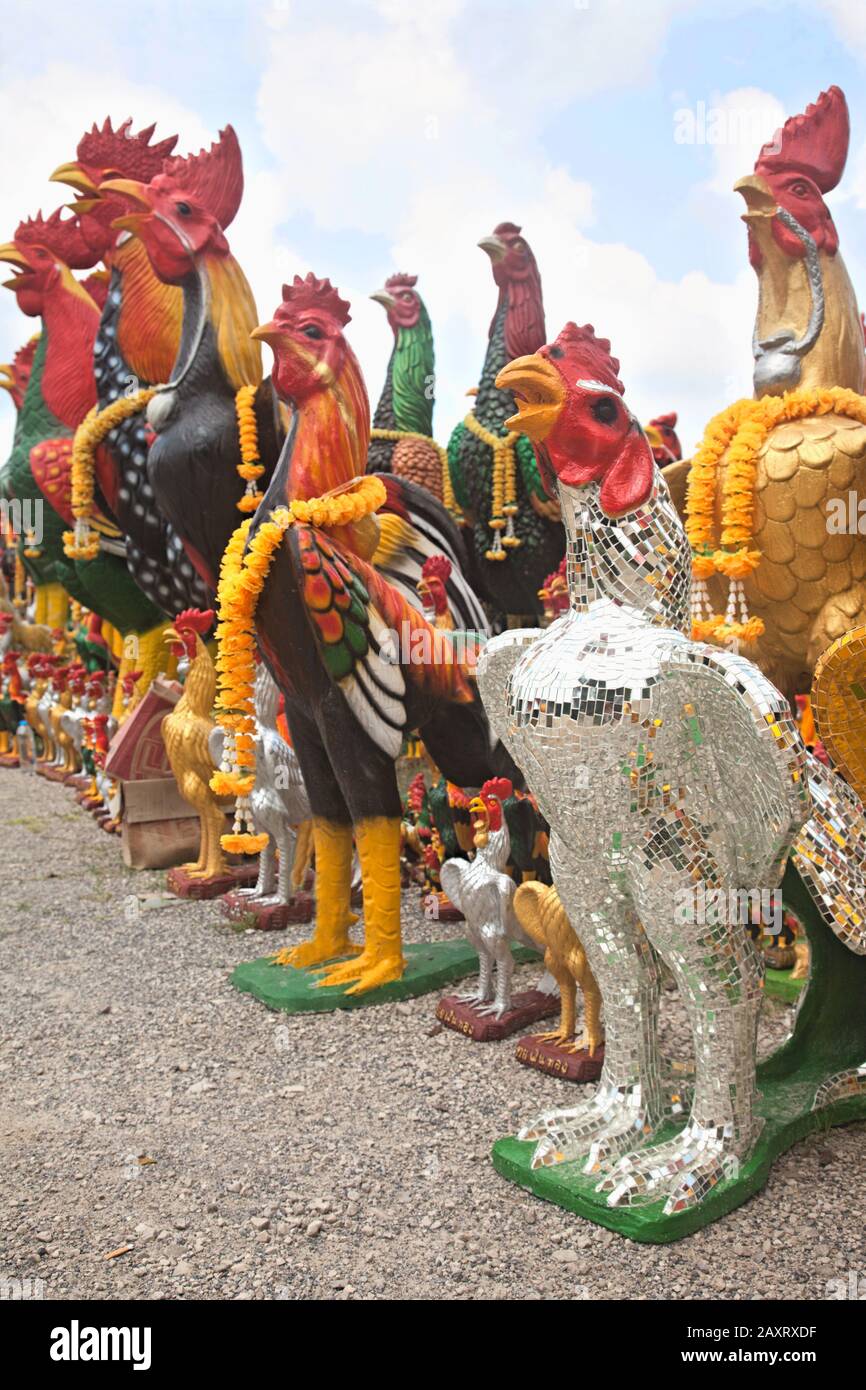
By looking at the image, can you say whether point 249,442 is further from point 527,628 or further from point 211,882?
point 211,882

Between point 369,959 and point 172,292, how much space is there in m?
3.79

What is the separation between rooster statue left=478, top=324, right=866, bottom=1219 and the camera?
7.08ft

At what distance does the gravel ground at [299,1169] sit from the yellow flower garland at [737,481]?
4.31ft

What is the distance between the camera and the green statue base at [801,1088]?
230 cm

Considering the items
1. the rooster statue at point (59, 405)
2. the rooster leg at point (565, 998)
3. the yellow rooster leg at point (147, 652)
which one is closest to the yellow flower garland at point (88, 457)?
the rooster statue at point (59, 405)

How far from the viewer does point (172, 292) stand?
5703mm

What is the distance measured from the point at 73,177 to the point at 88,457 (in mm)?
1777

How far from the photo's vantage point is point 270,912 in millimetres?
4723

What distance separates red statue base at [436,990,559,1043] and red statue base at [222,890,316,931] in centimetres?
135

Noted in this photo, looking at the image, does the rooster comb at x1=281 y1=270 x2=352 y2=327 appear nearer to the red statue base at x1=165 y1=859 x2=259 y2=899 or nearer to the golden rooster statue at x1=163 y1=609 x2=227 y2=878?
the golden rooster statue at x1=163 y1=609 x2=227 y2=878

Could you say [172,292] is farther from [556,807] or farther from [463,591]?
[556,807]

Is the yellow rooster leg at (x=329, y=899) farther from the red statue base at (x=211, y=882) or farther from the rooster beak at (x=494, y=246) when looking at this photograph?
the rooster beak at (x=494, y=246)

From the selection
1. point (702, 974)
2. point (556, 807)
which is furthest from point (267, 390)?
point (702, 974)

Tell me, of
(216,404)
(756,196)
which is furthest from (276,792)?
(756,196)
